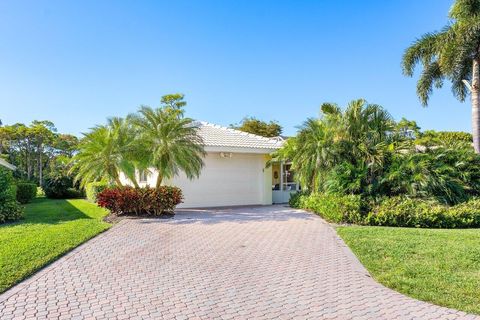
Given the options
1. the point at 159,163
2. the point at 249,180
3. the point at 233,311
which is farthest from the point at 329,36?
the point at 233,311

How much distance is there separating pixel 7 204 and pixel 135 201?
5221 millimetres

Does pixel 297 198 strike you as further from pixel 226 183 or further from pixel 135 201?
pixel 135 201

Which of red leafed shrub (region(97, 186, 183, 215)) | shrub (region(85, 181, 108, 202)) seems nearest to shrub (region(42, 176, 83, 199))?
shrub (region(85, 181, 108, 202))

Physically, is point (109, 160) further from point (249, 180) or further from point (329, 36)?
point (329, 36)

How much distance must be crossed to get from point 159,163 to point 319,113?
27.9ft

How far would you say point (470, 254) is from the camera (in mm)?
7922

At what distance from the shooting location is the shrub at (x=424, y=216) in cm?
1248

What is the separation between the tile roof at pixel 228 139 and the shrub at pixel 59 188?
551 inches

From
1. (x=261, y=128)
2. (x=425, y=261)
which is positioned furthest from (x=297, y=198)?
(x=261, y=128)

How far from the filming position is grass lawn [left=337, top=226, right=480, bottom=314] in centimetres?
555

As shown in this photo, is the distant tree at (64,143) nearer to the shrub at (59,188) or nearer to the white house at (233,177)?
the shrub at (59,188)

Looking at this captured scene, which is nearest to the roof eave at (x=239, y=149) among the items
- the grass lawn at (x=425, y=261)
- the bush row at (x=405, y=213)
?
the bush row at (x=405, y=213)

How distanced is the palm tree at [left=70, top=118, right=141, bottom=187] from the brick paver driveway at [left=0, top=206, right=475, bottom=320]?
4.65 m

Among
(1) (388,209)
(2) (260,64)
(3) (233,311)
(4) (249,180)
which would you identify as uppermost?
(2) (260,64)
